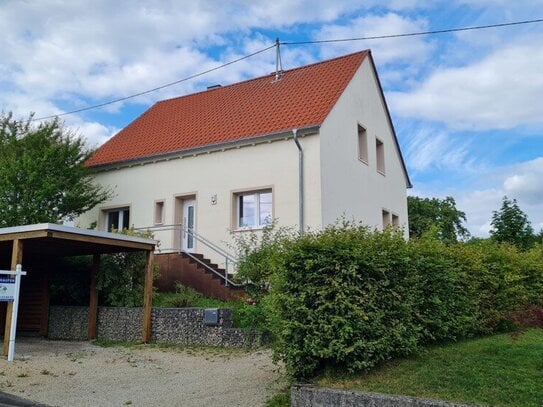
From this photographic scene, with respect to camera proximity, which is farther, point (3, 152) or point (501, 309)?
point (3, 152)

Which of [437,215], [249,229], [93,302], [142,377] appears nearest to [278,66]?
[249,229]

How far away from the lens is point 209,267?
15.4m

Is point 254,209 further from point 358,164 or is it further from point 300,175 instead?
point 358,164

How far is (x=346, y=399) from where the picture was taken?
6.08m

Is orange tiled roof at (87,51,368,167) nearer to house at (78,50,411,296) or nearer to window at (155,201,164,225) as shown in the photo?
house at (78,50,411,296)

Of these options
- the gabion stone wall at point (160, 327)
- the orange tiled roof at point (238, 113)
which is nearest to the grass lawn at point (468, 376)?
the gabion stone wall at point (160, 327)

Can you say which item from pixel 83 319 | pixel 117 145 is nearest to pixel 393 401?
pixel 83 319

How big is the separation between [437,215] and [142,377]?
32445 millimetres

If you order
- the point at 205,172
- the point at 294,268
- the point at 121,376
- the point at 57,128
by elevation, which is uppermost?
the point at 57,128

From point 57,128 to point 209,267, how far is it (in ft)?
22.9

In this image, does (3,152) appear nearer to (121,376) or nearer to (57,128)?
(57,128)

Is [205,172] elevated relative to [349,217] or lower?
elevated

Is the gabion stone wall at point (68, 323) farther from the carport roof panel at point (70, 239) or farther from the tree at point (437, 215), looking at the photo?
the tree at point (437, 215)

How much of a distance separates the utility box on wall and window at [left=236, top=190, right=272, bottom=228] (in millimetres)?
5330
